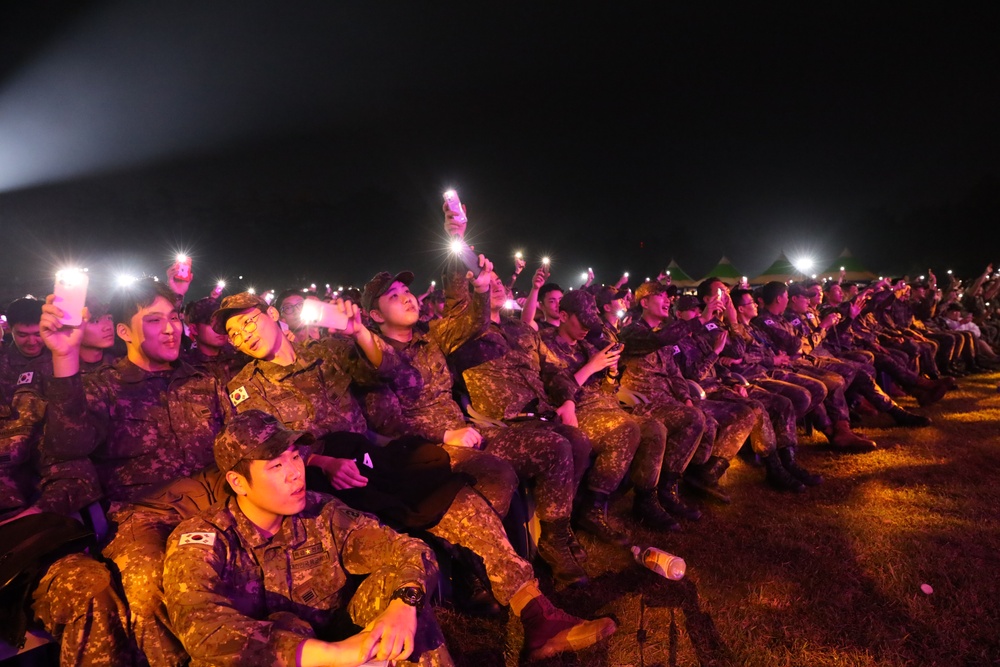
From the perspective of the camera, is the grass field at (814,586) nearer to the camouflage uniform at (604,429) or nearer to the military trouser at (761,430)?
the military trouser at (761,430)

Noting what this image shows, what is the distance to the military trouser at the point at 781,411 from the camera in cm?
574

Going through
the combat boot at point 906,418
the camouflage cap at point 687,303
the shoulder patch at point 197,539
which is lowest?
the combat boot at point 906,418

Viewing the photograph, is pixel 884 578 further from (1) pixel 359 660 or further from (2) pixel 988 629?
(1) pixel 359 660

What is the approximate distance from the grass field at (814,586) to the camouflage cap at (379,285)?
211 cm

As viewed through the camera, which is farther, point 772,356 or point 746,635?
point 772,356

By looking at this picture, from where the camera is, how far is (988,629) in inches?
117

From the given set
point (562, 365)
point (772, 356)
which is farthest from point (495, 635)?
point (772, 356)

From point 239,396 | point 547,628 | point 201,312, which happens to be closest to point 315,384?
point 239,396

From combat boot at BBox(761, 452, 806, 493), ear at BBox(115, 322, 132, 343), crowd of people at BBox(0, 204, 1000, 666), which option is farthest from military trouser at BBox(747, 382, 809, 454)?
ear at BBox(115, 322, 132, 343)

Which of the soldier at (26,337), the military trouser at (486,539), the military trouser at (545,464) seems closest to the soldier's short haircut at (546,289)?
the military trouser at (545,464)

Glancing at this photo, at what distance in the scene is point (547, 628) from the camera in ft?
9.30

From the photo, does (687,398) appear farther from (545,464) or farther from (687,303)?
(545,464)

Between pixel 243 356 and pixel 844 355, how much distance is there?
8351mm

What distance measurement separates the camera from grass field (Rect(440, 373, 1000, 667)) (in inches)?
115
